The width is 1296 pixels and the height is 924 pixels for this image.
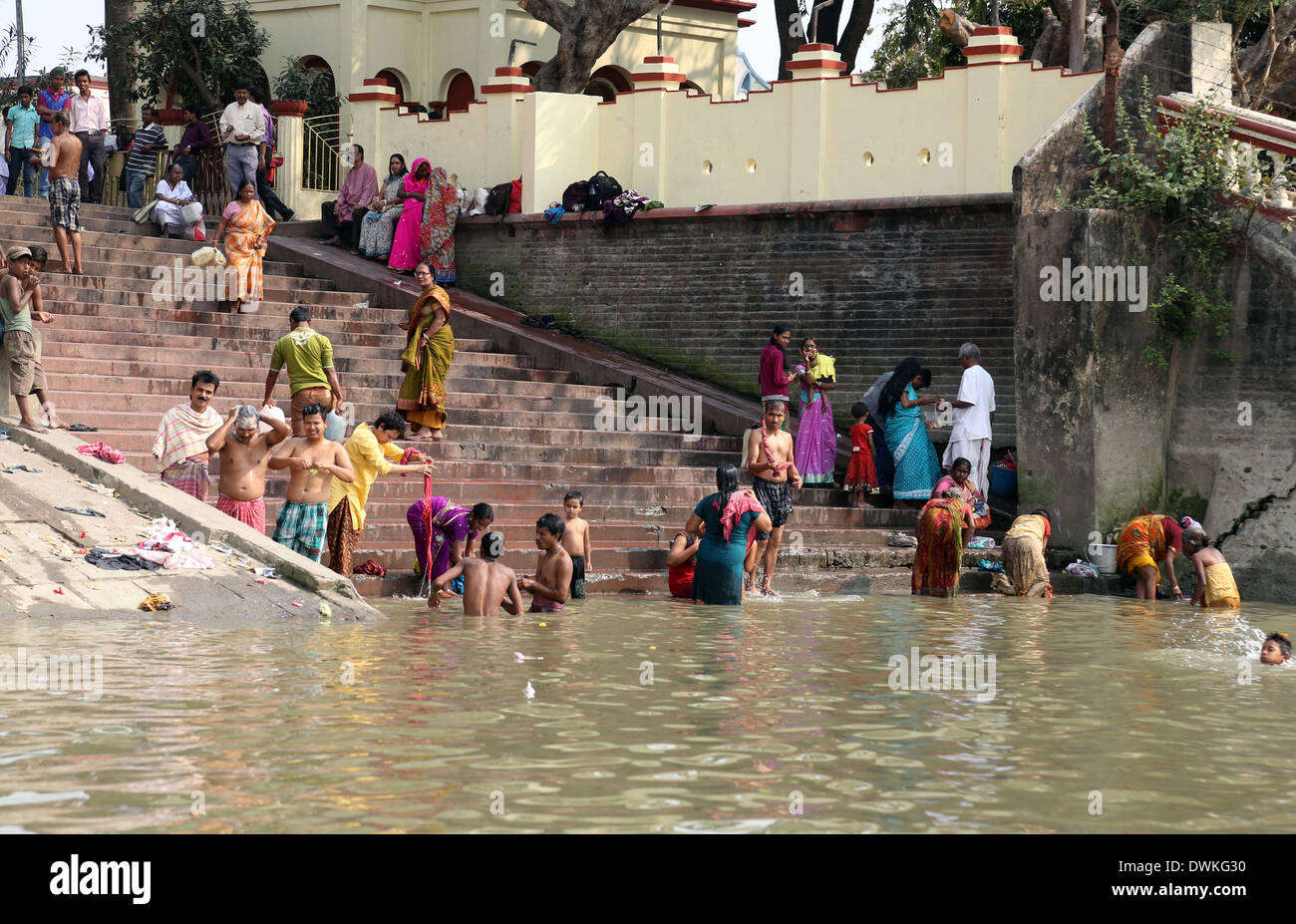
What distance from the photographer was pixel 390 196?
19.7 metres

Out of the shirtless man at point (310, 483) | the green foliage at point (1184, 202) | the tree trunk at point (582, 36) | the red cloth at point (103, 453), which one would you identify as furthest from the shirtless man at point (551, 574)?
the tree trunk at point (582, 36)

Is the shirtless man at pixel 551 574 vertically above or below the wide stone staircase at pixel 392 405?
below

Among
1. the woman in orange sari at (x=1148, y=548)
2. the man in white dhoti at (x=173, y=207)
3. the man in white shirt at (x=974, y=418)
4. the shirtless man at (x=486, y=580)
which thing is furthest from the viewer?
the man in white dhoti at (x=173, y=207)

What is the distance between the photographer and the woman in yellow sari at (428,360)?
1402 centimetres

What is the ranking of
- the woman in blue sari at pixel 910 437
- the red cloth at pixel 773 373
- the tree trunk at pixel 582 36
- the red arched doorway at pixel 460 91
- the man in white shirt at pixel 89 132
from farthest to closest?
the red arched doorway at pixel 460 91
the tree trunk at pixel 582 36
the man in white shirt at pixel 89 132
the woman in blue sari at pixel 910 437
the red cloth at pixel 773 373

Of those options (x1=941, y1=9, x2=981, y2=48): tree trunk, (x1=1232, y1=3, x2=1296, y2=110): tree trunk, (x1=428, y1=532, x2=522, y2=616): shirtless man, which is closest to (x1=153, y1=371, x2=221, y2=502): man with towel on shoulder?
(x1=428, y1=532, x2=522, y2=616): shirtless man

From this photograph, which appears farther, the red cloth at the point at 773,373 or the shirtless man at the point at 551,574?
the red cloth at the point at 773,373

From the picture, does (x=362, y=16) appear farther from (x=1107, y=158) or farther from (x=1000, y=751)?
(x=1000, y=751)

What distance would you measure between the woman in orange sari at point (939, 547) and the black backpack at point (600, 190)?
7.02 meters

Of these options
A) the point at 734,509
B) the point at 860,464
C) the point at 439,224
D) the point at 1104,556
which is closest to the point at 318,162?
the point at 439,224

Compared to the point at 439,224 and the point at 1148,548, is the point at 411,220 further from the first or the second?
the point at 1148,548

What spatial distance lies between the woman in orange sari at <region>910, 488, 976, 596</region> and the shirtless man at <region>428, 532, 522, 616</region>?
410 centimetres

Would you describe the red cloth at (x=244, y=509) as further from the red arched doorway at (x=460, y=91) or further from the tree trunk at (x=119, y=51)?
the red arched doorway at (x=460, y=91)

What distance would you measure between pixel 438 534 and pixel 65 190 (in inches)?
261
